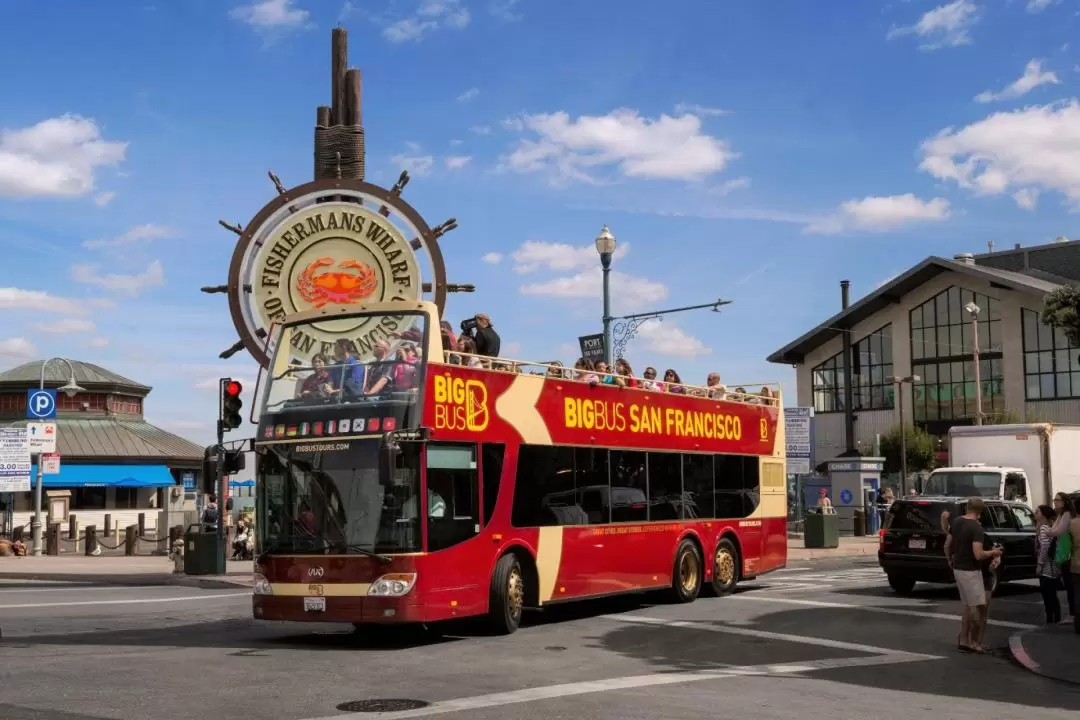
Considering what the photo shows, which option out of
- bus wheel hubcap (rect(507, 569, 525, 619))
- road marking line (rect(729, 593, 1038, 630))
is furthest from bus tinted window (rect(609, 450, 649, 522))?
road marking line (rect(729, 593, 1038, 630))

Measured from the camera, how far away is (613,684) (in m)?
11.1

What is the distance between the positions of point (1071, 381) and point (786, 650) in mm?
57621

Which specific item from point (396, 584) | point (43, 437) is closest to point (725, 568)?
point (396, 584)

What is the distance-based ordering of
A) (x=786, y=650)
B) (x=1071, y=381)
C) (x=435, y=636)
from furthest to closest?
(x=1071, y=381)
(x=435, y=636)
(x=786, y=650)

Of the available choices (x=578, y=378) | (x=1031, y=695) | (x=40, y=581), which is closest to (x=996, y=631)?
(x=1031, y=695)

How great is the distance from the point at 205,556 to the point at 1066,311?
59.3ft

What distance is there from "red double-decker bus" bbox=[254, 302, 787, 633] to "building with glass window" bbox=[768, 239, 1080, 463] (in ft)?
163

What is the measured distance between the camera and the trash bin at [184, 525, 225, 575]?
26.5 metres

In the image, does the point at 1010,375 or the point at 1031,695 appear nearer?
the point at 1031,695

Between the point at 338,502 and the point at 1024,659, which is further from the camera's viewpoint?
the point at 338,502

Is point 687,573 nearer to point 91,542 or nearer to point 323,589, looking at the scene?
point 323,589

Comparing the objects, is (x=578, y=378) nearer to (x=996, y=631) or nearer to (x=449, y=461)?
(x=449, y=461)

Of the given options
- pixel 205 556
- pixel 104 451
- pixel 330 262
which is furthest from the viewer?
pixel 104 451

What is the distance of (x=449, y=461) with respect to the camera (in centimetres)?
1428
